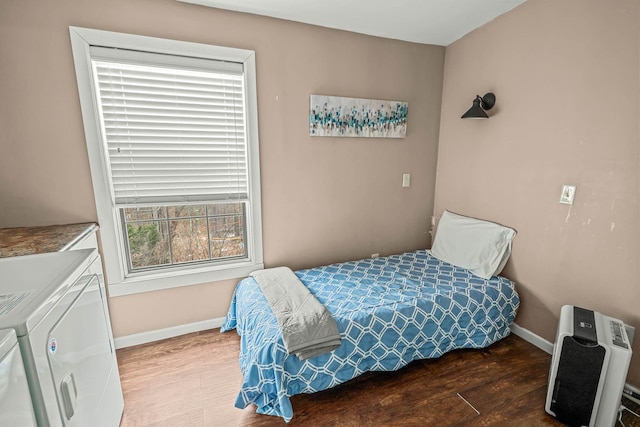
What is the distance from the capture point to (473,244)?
8.14ft

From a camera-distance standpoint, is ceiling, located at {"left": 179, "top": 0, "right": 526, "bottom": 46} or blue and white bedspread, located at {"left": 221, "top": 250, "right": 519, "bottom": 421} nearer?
blue and white bedspread, located at {"left": 221, "top": 250, "right": 519, "bottom": 421}

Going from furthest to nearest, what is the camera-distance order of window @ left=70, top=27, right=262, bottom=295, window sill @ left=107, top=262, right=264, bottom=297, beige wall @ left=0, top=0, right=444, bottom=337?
1. window sill @ left=107, top=262, right=264, bottom=297
2. window @ left=70, top=27, right=262, bottom=295
3. beige wall @ left=0, top=0, right=444, bottom=337

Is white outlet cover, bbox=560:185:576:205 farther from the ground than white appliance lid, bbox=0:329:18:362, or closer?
farther from the ground

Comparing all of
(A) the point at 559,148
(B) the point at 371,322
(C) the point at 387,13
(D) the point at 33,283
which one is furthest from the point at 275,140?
(A) the point at 559,148

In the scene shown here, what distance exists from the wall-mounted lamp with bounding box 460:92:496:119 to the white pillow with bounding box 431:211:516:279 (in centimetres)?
89

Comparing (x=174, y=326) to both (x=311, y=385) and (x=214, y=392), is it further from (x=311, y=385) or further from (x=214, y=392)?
(x=311, y=385)

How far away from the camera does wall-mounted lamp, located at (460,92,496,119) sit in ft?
7.55

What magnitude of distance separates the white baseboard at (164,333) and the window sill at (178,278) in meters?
0.35

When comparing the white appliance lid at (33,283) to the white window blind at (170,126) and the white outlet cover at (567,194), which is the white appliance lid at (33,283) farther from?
the white outlet cover at (567,194)

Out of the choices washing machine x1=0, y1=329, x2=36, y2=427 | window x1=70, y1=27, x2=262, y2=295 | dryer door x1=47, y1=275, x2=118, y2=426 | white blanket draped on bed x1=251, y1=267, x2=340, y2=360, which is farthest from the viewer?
window x1=70, y1=27, x2=262, y2=295

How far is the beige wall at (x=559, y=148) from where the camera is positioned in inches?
66.6

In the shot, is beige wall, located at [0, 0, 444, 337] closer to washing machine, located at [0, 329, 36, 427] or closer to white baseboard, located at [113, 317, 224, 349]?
white baseboard, located at [113, 317, 224, 349]

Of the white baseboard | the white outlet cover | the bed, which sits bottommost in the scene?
the white baseboard

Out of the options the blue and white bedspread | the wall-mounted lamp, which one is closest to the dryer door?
the blue and white bedspread
